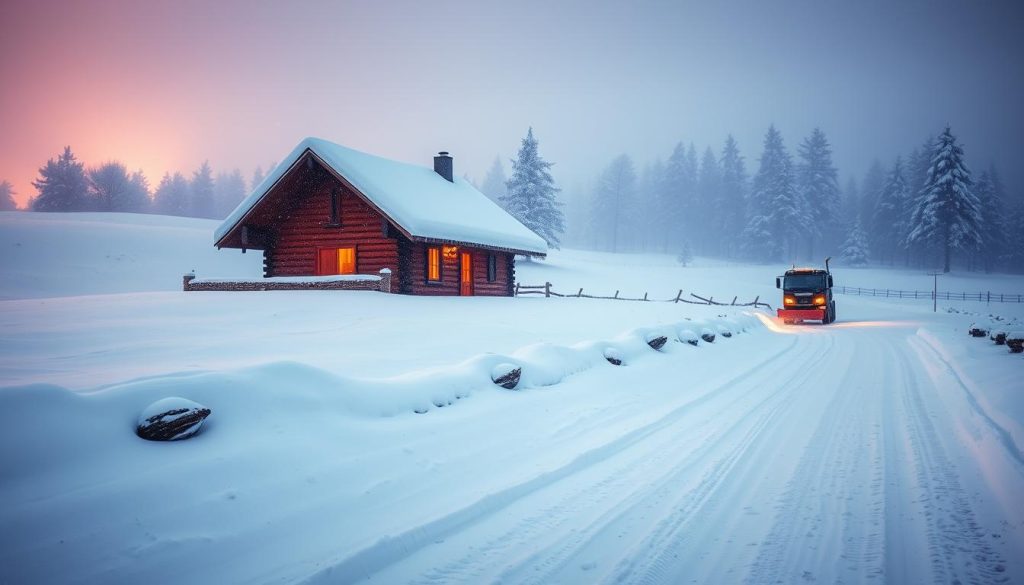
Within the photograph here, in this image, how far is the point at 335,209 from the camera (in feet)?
63.6

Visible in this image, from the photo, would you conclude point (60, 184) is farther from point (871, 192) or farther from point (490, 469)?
point (871, 192)

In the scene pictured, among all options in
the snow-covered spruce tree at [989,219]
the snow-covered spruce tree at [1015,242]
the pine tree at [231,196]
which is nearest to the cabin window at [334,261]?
the pine tree at [231,196]

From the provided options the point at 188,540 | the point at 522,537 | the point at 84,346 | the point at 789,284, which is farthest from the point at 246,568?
the point at 789,284

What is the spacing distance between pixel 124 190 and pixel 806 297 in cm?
8312

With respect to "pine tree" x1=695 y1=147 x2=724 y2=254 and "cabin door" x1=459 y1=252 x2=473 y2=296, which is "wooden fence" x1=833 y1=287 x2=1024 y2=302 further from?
"cabin door" x1=459 y1=252 x2=473 y2=296

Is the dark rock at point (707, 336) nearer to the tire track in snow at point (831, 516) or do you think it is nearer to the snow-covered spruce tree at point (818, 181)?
the tire track in snow at point (831, 516)

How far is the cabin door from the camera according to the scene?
21.6m

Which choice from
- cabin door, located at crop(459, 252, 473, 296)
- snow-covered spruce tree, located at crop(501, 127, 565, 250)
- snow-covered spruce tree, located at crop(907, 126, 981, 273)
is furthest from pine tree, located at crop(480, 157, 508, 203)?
cabin door, located at crop(459, 252, 473, 296)

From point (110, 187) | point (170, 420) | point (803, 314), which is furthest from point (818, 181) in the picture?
point (110, 187)

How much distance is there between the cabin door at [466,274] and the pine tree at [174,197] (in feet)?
250

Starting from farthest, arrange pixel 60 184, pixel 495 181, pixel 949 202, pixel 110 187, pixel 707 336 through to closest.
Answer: pixel 495 181 → pixel 110 187 → pixel 60 184 → pixel 949 202 → pixel 707 336

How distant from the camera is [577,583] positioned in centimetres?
274

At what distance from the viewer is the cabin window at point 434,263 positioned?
1991 centimetres

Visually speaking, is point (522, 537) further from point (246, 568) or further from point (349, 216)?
point (349, 216)
